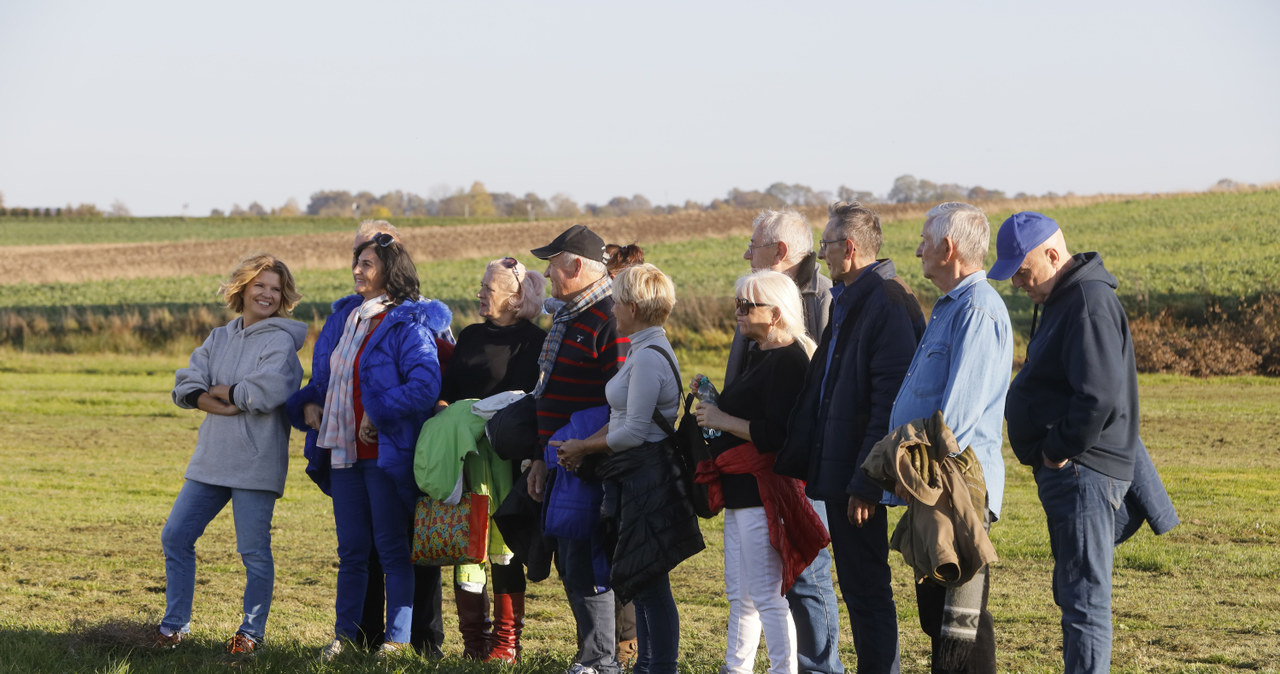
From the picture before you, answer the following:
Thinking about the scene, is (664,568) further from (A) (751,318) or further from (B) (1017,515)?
(B) (1017,515)

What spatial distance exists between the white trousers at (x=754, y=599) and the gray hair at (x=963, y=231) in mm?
1270

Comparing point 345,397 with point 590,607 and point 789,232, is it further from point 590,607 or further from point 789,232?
point 789,232

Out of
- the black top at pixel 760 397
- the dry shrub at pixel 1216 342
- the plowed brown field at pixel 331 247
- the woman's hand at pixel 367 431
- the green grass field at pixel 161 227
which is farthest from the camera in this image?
the green grass field at pixel 161 227

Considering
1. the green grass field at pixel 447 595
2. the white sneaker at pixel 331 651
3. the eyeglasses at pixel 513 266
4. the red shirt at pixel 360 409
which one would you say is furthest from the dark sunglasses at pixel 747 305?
the white sneaker at pixel 331 651

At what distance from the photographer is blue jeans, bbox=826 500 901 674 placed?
425 cm

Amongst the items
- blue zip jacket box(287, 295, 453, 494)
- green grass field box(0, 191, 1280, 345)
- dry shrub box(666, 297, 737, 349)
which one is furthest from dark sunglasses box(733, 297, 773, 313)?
green grass field box(0, 191, 1280, 345)

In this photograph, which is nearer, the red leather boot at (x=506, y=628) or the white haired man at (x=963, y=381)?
the white haired man at (x=963, y=381)

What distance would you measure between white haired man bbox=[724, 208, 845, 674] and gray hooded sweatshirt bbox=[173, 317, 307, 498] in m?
2.19

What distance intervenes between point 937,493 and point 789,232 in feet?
5.50

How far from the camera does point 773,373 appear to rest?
4527mm

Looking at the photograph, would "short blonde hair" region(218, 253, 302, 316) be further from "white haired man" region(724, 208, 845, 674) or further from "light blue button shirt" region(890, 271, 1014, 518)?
Answer: "light blue button shirt" region(890, 271, 1014, 518)

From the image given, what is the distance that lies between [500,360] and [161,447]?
10705mm

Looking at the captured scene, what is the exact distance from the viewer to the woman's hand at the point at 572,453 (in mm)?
4641

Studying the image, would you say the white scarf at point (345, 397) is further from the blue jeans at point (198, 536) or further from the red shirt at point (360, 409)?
the blue jeans at point (198, 536)
